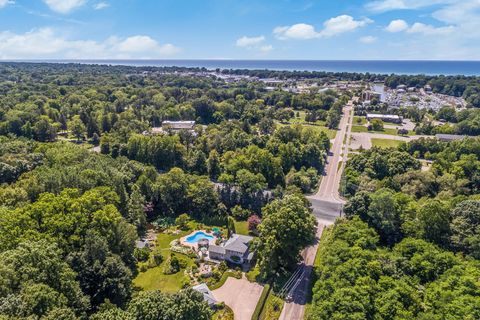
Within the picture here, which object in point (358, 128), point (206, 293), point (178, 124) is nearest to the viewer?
point (206, 293)

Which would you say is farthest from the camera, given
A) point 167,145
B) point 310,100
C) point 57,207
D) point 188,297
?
point 310,100

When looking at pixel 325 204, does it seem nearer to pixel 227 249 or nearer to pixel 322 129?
pixel 227 249

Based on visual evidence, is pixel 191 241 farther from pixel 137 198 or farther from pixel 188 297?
pixel 188 297

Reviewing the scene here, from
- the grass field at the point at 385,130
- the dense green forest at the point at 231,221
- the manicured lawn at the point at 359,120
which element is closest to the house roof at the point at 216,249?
the dense green forest at the point at 231,221

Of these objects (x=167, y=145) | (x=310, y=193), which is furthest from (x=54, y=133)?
(x=310, y=193)

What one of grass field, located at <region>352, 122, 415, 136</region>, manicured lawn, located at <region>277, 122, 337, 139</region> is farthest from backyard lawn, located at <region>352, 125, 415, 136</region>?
manicured lawn, located at <region>277, 122, 337, 139</region>

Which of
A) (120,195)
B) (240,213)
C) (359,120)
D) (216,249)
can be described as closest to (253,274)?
(216,249)

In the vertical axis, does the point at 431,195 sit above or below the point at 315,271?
above
